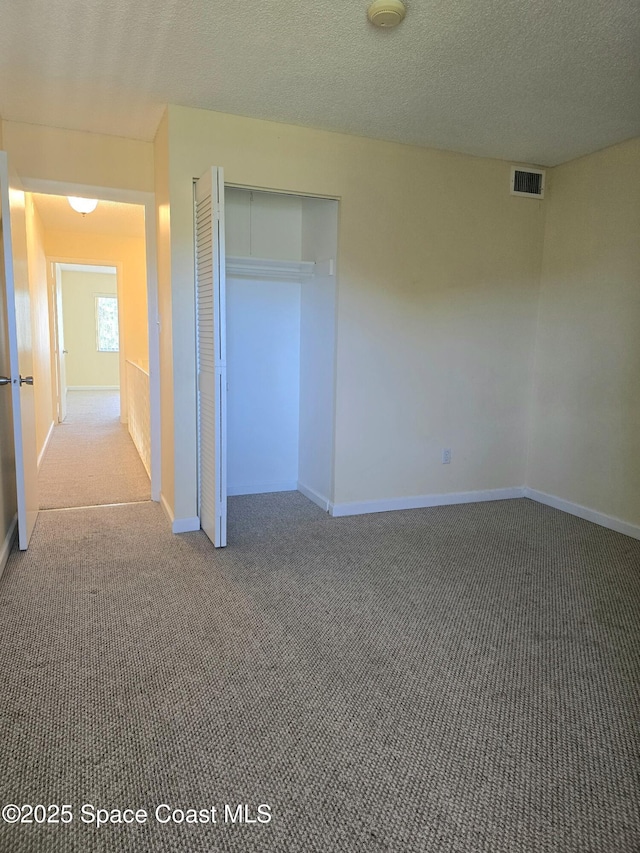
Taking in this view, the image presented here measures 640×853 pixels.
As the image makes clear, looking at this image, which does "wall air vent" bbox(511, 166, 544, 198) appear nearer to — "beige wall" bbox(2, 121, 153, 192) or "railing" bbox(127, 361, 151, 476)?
"beige wall" bbox(2, 121, 153, 192)

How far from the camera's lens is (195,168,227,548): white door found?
294 centimetres

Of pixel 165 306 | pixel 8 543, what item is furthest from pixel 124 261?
pixel 8 543

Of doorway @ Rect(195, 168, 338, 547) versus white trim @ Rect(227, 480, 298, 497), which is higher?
doorway @ Rect(195, 168, 338, 547)

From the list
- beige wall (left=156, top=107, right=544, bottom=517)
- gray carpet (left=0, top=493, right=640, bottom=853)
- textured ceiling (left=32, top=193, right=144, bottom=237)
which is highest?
textured ceiling (left=32, top=193, right=144, bottom=237)

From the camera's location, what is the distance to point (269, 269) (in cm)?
411

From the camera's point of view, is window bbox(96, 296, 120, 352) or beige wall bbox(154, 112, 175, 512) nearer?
beige wall bbox(154, 112, 175, 512)

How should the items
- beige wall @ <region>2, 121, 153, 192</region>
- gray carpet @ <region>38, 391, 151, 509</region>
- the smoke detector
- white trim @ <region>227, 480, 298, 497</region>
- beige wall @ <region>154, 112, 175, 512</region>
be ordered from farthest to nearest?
white trim @ <region>227, 480, 298, 497</region>, gray carpet @ <region>38, 391, 151, 509</region>, beige wall @ <region>2, 121, 153, 192</region>, beige wall @ <region>154, 112, 175, 512</region>, the smoke detector

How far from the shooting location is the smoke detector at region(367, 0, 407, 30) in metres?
2.08

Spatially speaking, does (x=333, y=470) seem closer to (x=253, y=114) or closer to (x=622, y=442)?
(x=622, y=442)

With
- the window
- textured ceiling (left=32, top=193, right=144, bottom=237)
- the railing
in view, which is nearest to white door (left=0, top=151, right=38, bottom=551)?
the railing

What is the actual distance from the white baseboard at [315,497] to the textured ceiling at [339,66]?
8.23ft

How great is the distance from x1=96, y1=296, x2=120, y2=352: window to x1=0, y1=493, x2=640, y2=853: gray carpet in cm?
981

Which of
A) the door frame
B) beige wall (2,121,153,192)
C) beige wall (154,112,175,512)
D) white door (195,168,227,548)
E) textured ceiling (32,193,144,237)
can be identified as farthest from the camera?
textured ceiling (32,193,144,237)

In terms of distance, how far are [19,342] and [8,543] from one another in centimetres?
112
